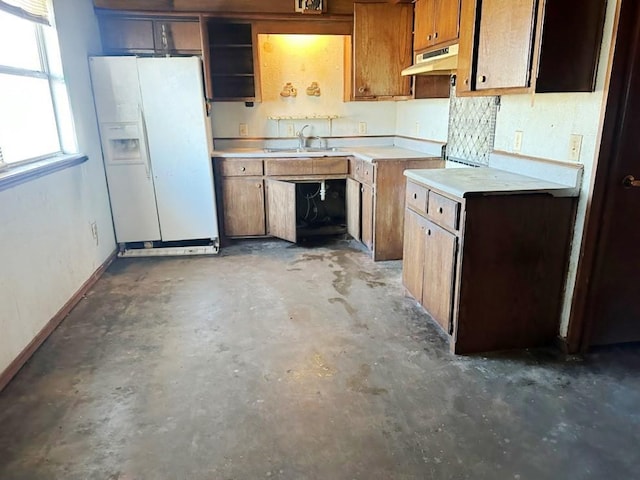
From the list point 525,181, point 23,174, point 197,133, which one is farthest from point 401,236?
point 23,174

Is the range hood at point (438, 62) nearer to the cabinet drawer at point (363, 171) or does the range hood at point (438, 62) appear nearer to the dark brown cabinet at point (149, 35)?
the cabinet drawer at point (363, 171)

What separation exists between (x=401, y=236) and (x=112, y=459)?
8.77 feet

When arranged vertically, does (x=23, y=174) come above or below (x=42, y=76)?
below

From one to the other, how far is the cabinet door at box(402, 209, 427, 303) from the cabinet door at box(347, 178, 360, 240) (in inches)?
47.4

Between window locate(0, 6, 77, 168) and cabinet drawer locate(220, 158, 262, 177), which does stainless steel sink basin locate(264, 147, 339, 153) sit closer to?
cabinet drawer locate(220, 158, 262, 177)

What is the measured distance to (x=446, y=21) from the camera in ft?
9.87

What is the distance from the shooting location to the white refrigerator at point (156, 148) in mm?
3689

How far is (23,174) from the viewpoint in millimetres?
2426

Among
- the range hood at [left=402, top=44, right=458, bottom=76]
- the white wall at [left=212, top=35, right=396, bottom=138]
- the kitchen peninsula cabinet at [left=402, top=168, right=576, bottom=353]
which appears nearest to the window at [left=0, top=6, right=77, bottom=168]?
the white wall at [left=212, top=35, right=396, bottom=138]

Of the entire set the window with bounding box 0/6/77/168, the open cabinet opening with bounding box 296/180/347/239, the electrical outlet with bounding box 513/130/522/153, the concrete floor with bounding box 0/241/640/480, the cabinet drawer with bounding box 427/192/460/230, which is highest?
the window with bounding box 0/6/77/168

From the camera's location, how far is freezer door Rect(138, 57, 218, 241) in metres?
3.71

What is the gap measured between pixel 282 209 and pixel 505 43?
7.89 ft

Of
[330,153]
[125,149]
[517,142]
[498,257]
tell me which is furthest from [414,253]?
[125,149]

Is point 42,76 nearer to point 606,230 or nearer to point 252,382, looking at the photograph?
point 252,382
